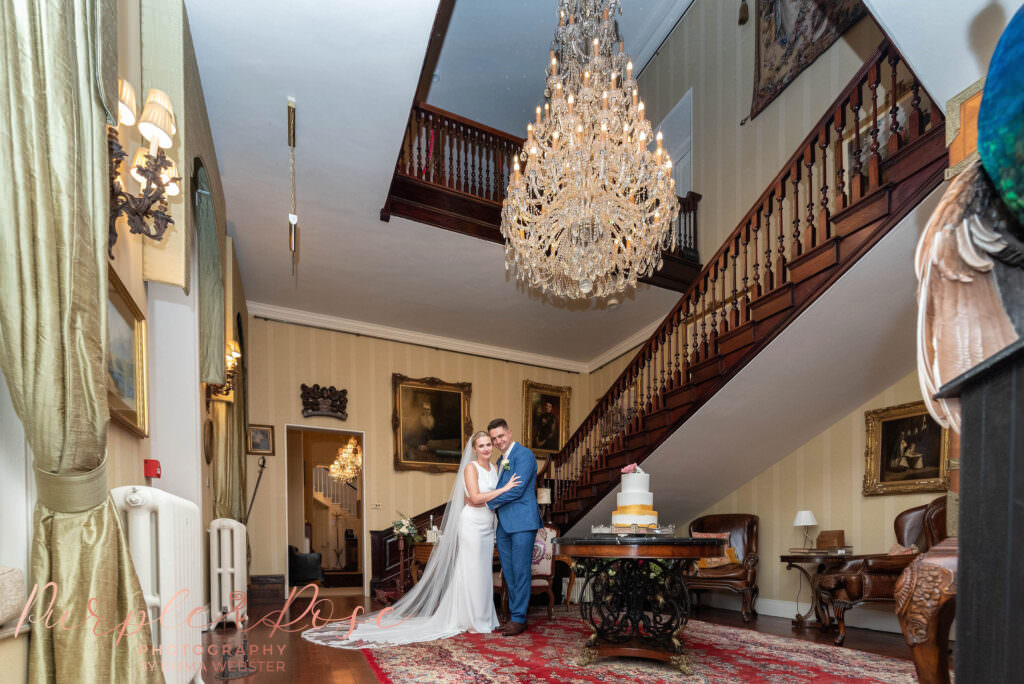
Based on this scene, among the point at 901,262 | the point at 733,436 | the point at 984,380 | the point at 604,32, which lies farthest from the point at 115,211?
the point at 733,436

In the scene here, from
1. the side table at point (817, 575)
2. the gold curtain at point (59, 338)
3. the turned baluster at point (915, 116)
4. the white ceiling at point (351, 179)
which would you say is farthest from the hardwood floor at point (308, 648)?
the white ceiling at point (351, 179)

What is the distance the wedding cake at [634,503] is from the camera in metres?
4.89

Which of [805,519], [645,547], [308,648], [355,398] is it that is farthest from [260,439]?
[805,519]

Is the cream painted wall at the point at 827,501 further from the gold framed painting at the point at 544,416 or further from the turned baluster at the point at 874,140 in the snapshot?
the gold framed painting at the point at 544,416

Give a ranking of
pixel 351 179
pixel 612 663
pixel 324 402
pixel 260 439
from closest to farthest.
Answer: pixel 612 663, pixel 351 179, pixel 260 439, pixel 324 402

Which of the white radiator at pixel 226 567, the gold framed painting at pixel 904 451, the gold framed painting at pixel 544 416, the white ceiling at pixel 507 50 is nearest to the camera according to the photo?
the white radiator at pixel 226 567

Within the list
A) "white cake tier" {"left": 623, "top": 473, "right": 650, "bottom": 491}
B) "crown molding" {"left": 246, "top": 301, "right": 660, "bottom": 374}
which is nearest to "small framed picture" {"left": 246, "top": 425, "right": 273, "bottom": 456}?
"crown molding" {"left": 246, "top": 301, "right": 660, "bottom": 374}

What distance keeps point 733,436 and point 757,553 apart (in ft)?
5.54

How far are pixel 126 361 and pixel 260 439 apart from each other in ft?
22.5

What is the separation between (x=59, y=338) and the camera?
1.91m

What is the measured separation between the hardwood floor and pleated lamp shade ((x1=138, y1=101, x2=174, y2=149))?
3072 millimetres

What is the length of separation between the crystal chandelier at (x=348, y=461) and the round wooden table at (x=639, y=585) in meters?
10.8

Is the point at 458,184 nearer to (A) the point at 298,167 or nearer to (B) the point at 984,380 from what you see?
(A) the point at 298,167

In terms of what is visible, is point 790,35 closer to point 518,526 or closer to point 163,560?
point 518,526
